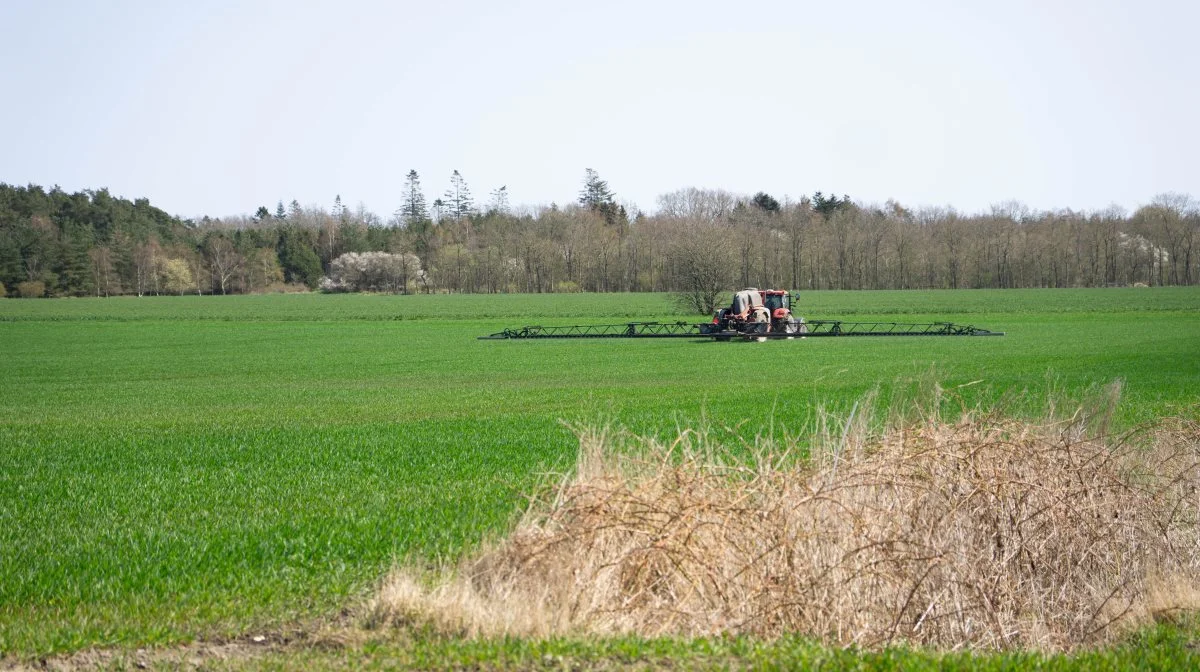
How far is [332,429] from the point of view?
1869 cm

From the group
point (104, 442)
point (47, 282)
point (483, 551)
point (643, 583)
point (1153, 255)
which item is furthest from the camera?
point (1153, 255)

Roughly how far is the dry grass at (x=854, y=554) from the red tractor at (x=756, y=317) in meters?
35.2

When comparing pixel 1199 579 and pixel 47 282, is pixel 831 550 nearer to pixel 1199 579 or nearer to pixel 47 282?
pixel 1199 579

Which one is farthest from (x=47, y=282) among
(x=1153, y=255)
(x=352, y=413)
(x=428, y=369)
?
(x=1153, y=255)

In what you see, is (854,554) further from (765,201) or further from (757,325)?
(765,201)

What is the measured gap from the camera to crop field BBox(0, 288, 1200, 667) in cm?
823

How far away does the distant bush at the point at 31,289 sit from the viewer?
11906 cm

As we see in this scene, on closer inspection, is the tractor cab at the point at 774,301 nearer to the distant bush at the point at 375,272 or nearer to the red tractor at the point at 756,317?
the red tractor at the point at 756,317

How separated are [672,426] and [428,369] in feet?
57.1

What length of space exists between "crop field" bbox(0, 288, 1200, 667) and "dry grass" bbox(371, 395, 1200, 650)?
74 centimetres

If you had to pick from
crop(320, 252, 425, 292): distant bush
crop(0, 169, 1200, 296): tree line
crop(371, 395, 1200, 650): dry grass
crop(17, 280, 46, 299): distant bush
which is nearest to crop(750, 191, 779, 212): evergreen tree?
crop(0, 169, 1200, 296): tree line

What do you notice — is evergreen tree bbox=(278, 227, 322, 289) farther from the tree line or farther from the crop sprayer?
the crop sprayer

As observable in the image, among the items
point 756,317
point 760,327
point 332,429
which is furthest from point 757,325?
point 332,429

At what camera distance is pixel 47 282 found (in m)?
122
